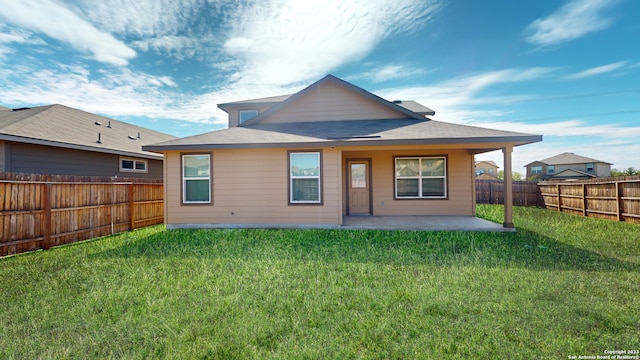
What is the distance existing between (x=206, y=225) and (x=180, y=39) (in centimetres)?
850

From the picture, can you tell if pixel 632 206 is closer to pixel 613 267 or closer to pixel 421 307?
pixel 613 267

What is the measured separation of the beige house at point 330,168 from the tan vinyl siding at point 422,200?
0.12 ft

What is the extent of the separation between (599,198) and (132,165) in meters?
20.9

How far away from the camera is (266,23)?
9.25 m

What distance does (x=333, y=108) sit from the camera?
1105cm

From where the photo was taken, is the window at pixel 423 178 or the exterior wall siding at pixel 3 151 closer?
the exterior wall siding at pixel 3 151

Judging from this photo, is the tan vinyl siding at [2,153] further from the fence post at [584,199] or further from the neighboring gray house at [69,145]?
the fence post at [584,199]

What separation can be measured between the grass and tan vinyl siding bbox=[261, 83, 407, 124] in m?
6.35

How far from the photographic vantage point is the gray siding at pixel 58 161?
30.5 feet

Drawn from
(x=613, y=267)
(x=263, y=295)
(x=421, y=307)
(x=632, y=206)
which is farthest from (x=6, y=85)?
(x=632, y=206)

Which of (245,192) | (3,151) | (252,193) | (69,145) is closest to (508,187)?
(252,193)

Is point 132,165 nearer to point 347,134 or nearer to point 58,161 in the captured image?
point 58,161

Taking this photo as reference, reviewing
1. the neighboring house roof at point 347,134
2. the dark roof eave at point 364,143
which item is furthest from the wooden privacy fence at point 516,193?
the dark roof eave at point 364,143

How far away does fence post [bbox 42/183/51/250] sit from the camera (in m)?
6.39
